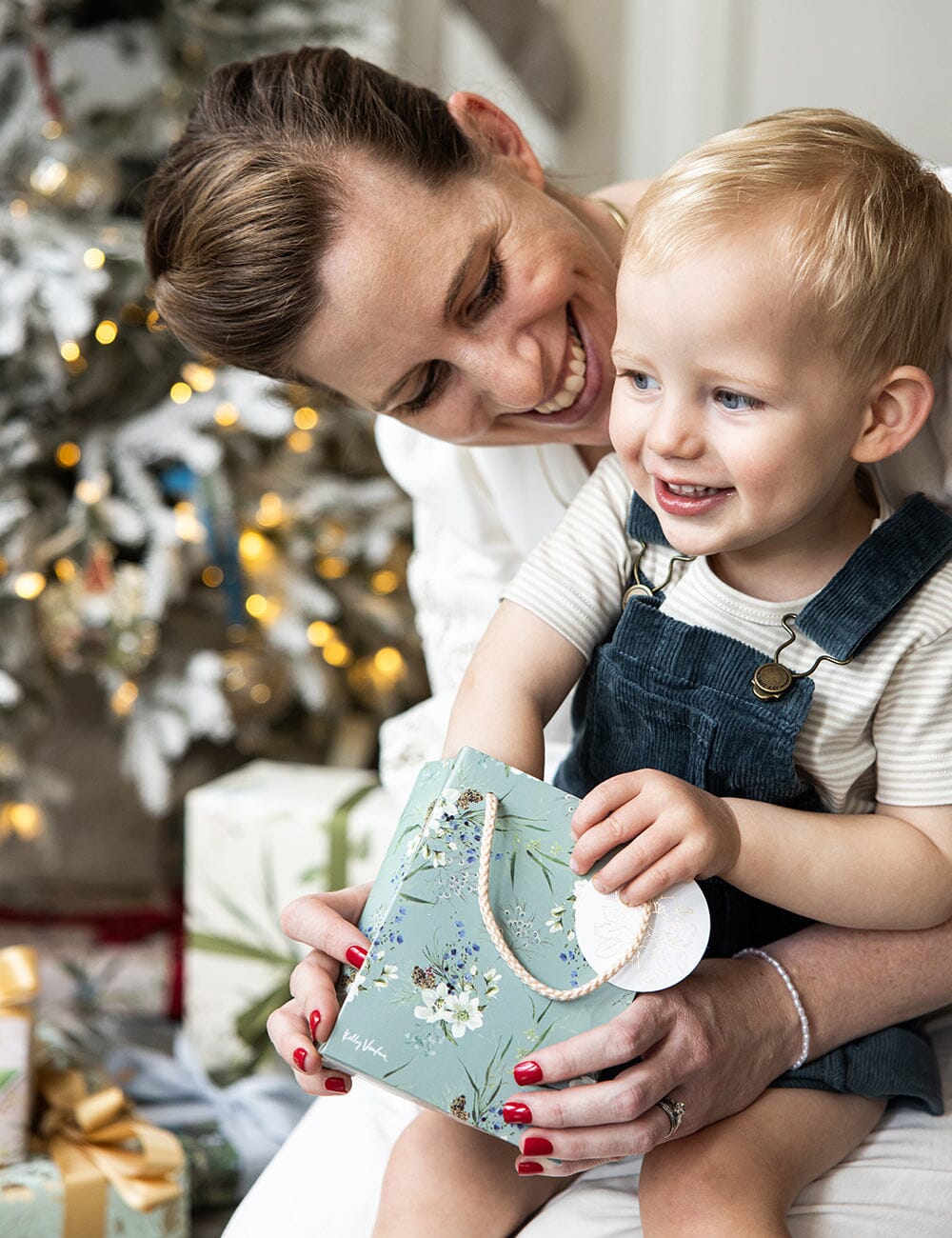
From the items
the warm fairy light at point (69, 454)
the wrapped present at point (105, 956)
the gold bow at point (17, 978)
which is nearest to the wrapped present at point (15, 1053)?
the gold bow at point (17, 978)

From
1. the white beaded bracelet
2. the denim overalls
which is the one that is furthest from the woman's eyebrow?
the white beaded bracelet

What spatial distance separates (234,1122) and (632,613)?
3.97 feet

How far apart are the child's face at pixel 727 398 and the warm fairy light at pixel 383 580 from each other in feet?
5.23

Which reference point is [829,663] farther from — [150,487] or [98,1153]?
[150,487]

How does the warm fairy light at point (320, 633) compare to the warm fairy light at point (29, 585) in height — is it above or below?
below

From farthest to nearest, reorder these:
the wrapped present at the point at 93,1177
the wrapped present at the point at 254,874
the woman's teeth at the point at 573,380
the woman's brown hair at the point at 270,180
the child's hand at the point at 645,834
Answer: the wrapped present at the point at 254,874 < the wrapped present at the point at 93,1177 < the woman's teeth at the point at 573,380 < the woman's brown hair at the point at 270,180 < the child's hand at the point at 645,834

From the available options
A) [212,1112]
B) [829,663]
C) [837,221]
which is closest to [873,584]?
[829,663]

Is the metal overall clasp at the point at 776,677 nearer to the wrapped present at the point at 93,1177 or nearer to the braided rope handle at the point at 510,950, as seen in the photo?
the braided rope handle at the point at 510,950

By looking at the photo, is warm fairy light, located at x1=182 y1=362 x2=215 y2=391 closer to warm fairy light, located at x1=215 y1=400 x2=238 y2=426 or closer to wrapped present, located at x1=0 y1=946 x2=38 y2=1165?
warm fairy light, located at x1=215 y1=400 x2=238 y2=426

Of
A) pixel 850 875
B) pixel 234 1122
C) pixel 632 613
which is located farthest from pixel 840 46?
pixel 234 1122

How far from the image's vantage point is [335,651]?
2.52 metres

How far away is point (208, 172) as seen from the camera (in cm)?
112

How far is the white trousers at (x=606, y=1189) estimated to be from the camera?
0.93 meters

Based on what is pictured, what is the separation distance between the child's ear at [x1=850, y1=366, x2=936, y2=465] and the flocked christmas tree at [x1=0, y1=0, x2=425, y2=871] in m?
1.42
